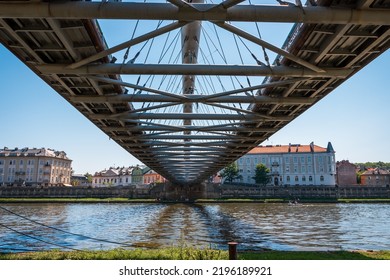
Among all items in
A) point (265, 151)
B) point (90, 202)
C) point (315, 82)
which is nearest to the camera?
point (315, 82)

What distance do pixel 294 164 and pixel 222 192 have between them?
3050 cm

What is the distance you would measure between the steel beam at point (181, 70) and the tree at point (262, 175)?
91773 mm

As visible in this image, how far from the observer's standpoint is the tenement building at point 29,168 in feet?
373

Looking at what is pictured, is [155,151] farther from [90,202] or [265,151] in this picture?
[265,151]

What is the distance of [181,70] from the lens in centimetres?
1213

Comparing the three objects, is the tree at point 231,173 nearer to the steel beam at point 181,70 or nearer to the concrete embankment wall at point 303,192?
the concrete embankment wall at point 303,192

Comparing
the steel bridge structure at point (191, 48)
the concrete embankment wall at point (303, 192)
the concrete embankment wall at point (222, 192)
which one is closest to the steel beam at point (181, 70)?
the steel bridge structure at point (191, 48)

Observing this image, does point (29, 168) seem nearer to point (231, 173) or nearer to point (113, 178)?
point (113, 178)

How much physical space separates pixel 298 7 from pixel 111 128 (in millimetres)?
16301

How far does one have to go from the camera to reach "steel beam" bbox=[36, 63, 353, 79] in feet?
39.8

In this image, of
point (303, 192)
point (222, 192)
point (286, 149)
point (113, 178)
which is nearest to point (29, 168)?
point (113, 178)

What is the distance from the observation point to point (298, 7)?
8.39 metres

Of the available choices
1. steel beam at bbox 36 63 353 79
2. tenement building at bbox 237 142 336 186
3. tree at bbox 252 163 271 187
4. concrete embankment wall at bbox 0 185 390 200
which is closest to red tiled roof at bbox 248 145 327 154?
tenement building at bbox 237 142 336 186
